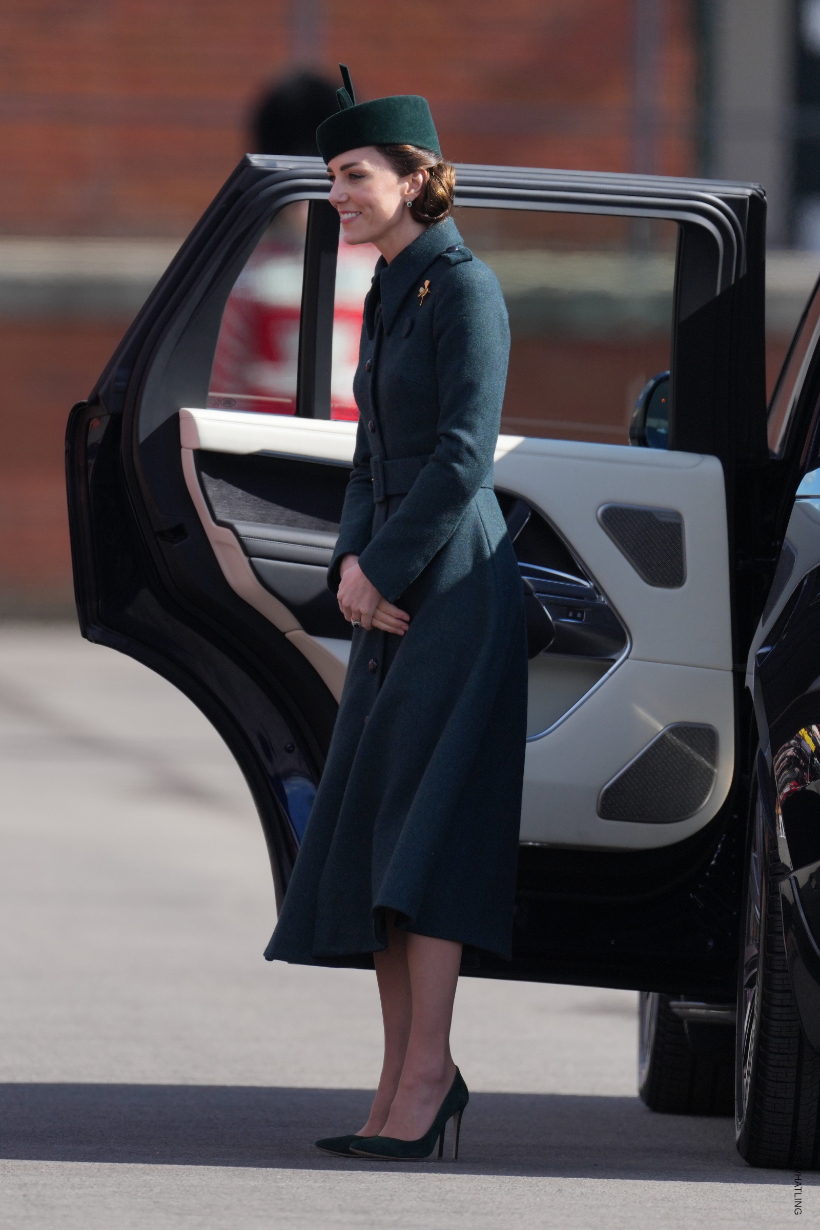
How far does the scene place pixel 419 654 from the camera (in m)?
3.68

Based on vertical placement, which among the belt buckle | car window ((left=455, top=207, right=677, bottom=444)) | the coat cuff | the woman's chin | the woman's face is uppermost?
car window ((left=455, top=207, right=677, bottom=444))

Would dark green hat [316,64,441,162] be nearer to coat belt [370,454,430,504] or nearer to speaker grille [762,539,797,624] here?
coat belt [370,454,430,504]

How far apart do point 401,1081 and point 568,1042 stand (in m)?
2.39

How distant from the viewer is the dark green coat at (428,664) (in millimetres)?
3615

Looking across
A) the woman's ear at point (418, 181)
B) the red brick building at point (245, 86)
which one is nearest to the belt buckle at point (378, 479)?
the woman's ear at point (418, 181)

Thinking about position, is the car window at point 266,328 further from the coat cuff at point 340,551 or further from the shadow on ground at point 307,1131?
the shadow on ground at point 307,1131

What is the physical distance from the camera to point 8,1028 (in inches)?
223

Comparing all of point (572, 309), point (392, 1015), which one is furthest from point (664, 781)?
point (572, 309)

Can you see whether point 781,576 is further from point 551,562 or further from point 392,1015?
point 392,1015

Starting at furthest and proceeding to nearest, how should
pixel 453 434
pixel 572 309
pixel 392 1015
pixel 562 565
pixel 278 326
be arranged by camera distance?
1. pixel 572 309
2. pixel 278 326
3. pixel 562 565
4. pixel 392 1015
5. pixel 453 434

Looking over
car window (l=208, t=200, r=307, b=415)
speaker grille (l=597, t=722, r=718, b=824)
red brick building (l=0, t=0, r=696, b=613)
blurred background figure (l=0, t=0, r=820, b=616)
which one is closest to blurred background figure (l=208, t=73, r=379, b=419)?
car window (l=208, t=200, r=307, b=415)

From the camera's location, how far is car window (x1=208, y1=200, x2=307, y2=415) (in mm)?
4113

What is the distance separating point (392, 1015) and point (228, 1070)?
156 cm

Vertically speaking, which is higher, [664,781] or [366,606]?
[366,606]
